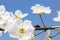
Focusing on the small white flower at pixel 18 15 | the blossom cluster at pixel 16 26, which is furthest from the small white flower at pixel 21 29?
the small white flower at pixel 18 15

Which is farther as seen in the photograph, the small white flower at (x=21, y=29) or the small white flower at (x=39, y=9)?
the small white flower at (x=39, y=9)

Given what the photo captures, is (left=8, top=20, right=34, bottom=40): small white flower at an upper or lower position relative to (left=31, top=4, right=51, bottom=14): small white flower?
lower

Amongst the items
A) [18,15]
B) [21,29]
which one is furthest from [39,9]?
[21,29]

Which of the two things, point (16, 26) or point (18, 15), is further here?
point (18, 15)

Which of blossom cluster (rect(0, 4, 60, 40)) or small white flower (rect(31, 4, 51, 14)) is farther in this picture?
small white flower (rect(31, 4, 51, 14))

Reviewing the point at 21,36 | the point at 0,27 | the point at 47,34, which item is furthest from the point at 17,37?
the point at 47,34

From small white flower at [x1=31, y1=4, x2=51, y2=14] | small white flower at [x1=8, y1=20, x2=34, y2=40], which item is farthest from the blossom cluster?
small white flower at [x1=31, y1=4, x2=51, y2=14]

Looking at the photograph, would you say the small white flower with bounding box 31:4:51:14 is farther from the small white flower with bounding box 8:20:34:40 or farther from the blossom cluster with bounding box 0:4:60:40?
the small white flower with bounding box 8:20:34:40

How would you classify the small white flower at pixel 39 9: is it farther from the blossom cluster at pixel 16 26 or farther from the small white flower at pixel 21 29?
the small white flower at pixel 21 29

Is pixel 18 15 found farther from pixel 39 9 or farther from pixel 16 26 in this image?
pixel 16 26
